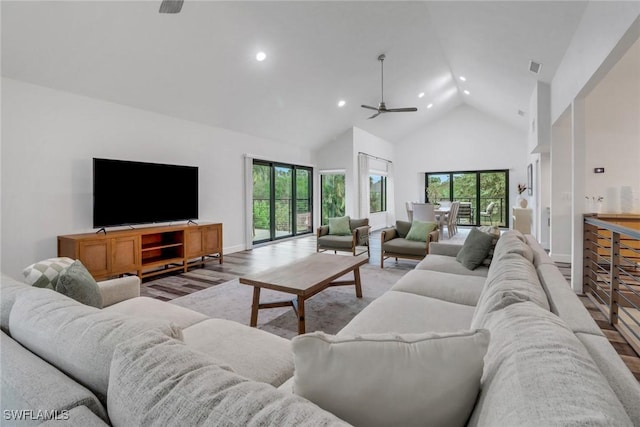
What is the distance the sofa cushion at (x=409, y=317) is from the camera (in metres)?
1.75

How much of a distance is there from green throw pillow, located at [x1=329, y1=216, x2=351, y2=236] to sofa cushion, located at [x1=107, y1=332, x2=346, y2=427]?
16.5 ft

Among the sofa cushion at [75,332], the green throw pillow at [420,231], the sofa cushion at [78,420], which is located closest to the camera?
the sofa cushion at [78,420]

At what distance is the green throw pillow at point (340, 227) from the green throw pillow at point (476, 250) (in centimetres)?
273

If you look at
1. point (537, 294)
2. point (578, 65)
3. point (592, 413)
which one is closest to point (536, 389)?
point (592, 413)

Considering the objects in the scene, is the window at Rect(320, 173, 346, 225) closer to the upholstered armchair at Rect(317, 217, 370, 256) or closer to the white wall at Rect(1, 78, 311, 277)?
the upholstered armchair at Rect(317, 217, 370, 256)

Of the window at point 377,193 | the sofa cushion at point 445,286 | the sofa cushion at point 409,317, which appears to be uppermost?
the window at point 377,193

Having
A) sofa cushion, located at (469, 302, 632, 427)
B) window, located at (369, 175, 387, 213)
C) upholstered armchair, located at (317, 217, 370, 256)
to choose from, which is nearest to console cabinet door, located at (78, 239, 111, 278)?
upholstered armchair, located at (317, 217, 370, 256)

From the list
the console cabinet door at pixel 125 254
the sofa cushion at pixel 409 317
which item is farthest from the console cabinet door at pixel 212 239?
the sofa cushion at pixel 409 317

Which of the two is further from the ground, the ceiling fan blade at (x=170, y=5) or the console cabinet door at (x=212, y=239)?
the ceiling fan blade at (x=170, y=5)

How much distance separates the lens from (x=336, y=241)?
5523 millimetres

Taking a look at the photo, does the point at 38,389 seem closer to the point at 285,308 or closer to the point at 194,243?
the point at 285,308

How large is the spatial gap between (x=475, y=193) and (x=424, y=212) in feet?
12.1

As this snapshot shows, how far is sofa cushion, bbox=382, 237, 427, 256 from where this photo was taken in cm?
463

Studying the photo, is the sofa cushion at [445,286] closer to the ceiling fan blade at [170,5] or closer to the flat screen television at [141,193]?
the ceiling fan blade at [170,5]
